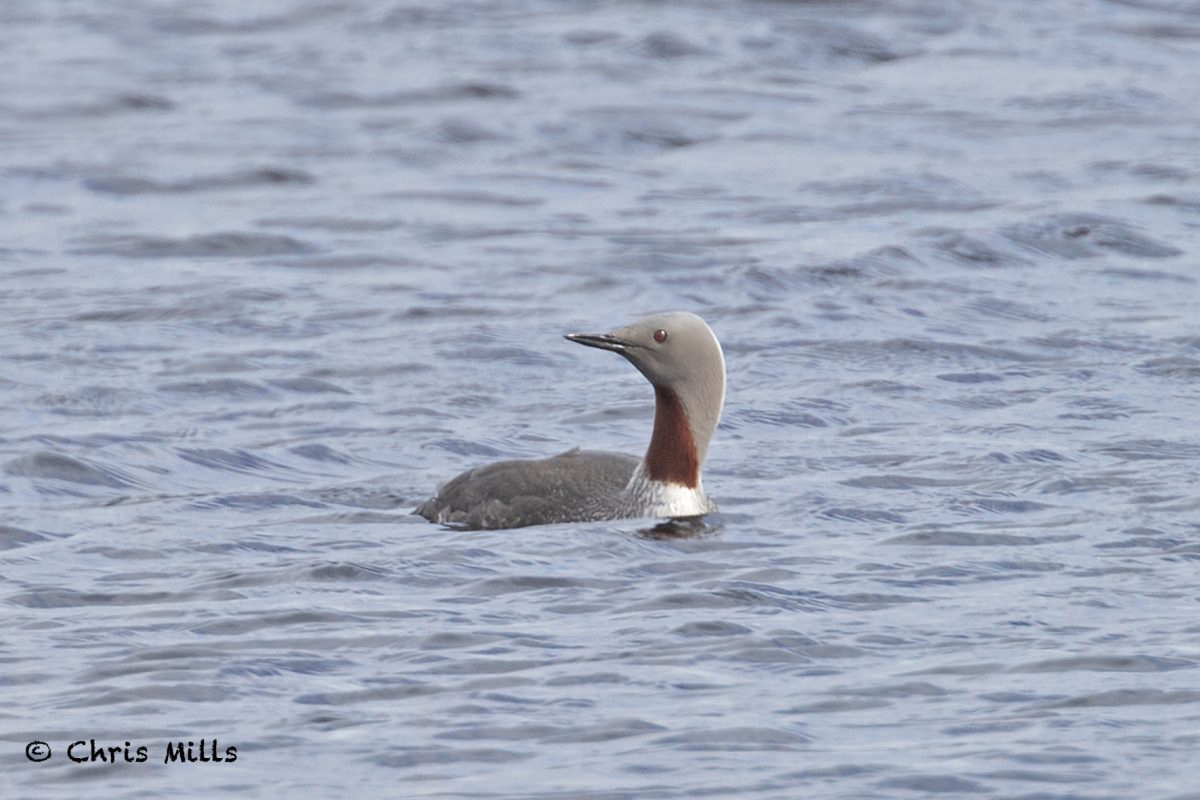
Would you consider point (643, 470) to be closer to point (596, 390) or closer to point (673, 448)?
point (673, 448)

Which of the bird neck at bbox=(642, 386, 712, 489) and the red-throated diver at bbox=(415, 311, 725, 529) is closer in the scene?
the red-throated diver at bbox=(415, 311, 725, 529)

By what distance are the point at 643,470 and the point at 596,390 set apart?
3147mm

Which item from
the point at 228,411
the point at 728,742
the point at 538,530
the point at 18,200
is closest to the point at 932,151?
the point at 18,200

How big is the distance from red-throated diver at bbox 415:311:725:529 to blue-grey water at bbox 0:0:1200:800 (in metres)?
0.29

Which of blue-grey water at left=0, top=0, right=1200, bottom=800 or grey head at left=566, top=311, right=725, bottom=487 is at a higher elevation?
grey head at left=566, top=311, right=725, bottom=487

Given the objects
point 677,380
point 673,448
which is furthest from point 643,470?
point 677,380

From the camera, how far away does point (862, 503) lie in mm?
11891

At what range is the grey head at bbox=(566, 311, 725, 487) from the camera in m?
11.8

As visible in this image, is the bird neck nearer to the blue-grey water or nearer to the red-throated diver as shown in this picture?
the red-throated diver

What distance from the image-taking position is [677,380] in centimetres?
1186

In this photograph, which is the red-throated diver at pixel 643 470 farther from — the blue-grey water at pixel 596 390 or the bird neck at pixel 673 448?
the blue-grey water at pixel 596 390

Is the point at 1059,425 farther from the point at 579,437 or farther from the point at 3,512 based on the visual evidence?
the point at 3,512

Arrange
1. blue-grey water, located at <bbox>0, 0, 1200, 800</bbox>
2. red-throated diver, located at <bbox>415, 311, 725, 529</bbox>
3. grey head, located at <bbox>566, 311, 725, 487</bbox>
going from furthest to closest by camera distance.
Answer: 1. grey head, located at <bbox>566, 311, 725, 487</bbox>
2. red-throated diver, located at <bbox>415, 311, 725, 529</bbox>
3. blue-grey water, located at <bbox>0, 0, 1200, 800</bbox>

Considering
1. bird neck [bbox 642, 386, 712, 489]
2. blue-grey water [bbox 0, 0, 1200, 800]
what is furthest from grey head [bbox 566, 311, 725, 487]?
blue-grey water [bbox 0, 0, 1200, 800]
